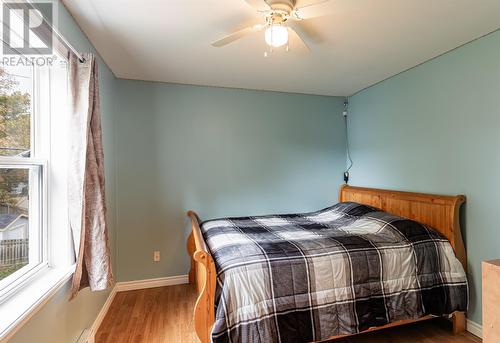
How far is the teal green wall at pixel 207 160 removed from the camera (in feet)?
9.95

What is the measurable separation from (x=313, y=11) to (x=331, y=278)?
1813mm

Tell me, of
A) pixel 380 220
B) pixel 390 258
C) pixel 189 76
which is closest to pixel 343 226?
pixel 380 220

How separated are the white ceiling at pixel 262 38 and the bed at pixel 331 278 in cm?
136

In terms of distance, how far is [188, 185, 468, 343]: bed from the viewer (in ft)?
5.49

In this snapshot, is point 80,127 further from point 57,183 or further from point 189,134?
point 189,134

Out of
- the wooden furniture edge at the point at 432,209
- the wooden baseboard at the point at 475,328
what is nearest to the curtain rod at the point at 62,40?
the wooden furniture edge at the point at 432,209

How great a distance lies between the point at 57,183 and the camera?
175 cm

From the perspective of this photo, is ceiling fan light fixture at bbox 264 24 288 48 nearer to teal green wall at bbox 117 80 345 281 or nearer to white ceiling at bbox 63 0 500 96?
white ceiling at bbox 63 0 500 96

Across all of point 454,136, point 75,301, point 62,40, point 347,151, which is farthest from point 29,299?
point 347,151

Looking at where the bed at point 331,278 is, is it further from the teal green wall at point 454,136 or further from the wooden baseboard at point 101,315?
the wooden baseboard at point 101,315

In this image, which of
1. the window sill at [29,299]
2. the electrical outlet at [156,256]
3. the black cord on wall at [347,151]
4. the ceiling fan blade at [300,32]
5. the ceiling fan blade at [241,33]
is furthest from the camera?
the black cord on wall at [347,151]

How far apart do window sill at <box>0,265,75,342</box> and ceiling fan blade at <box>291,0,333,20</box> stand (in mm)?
2187

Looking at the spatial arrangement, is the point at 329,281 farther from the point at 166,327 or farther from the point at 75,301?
the point at 75,301

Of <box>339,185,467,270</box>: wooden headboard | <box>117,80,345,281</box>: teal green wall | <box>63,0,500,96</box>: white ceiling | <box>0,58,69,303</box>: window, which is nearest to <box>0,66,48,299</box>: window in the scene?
<box>0,58,69,303</box>: window
